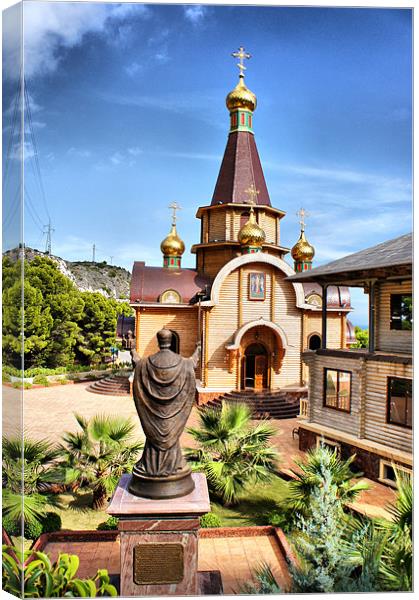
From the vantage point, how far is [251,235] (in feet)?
63.8

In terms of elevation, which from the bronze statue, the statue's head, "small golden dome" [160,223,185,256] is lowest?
the bronze statue

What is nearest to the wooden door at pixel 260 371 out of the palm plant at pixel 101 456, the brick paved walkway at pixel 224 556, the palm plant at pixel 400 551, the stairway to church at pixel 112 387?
the stairway to church at pixel 112 387

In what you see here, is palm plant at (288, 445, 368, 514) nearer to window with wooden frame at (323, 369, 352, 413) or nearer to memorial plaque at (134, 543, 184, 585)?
memorial plaque at (134, 543, 184, 585)

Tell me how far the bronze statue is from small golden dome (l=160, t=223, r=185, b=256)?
56.3 feet

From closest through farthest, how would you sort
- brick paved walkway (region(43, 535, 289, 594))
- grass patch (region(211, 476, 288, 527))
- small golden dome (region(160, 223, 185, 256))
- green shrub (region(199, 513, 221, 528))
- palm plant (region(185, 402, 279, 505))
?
brick paved walkway (region(43, 535, 289, 594))
green shrub (region(199, 513, 221, 528))
grass patch (region(211, 476, 288, 527))
palm plant (region(185, 402, 279, 505))
small golden dome (region(160, 223, 185, 256))

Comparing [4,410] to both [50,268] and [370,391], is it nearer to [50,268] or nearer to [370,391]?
[370,391]

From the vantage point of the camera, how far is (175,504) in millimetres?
5039

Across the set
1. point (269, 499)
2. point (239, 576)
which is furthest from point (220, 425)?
point (239, 576)

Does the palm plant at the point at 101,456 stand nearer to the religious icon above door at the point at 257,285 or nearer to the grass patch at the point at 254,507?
the grass patch at the point at 254,507

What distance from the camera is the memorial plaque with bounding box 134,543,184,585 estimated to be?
5074 mm

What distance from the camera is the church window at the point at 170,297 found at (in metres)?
20.0

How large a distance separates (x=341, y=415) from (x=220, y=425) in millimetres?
3851

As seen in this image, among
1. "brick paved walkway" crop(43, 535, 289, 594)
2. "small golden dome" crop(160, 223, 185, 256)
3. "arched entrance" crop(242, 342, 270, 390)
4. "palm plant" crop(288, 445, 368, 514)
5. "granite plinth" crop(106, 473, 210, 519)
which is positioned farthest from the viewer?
"small golden dome" crop(160, 223, 185, 256)

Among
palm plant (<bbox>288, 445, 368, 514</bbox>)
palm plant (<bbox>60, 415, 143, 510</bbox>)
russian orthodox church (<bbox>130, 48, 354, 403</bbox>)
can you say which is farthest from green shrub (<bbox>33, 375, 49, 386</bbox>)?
palm plant (<bbox>288, 445, 368, 514</bbox>)
